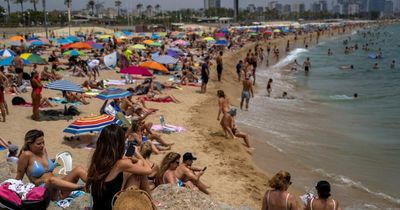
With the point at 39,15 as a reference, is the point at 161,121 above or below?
below

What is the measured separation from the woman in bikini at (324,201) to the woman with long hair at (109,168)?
234 centimetres

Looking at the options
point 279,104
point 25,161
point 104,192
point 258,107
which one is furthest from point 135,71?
point 104,192

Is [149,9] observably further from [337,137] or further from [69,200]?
[69,200]

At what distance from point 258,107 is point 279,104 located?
4.76 feet

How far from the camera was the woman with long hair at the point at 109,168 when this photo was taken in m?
3.24

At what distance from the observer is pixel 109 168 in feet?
10.8

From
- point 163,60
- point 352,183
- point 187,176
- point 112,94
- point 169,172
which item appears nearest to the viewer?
point 169,172

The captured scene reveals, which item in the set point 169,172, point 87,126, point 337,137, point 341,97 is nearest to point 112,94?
point 87,126

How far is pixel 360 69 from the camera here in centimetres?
3453

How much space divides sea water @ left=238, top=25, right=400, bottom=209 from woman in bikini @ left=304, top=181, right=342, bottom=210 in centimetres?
272

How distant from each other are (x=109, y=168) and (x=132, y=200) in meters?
0.43

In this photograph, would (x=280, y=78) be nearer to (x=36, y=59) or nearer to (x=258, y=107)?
(x=258, y=107)

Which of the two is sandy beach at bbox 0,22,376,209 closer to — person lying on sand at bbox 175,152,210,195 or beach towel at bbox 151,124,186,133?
beach towel at bbox 151,124,186,133

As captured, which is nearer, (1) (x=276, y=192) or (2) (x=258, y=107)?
(1) (x=276, y=192)
